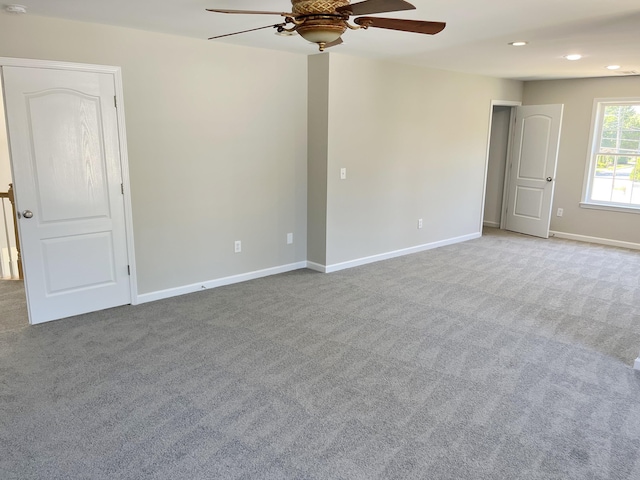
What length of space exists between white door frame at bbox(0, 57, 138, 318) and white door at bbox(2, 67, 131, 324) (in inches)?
1.3

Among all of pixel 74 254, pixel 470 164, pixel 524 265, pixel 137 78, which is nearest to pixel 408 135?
pixel 470 164

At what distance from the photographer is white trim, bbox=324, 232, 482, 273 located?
538cm

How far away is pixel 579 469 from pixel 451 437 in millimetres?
589

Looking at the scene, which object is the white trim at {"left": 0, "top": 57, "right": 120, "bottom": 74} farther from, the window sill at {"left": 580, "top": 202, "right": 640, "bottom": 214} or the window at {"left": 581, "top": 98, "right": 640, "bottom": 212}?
the window sill at {"left": 580, "top": 202, "right": 640, "bottom": 214}

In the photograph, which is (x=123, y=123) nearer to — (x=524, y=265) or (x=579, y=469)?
(x=579, y=469)

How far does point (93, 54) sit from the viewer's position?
12.1 ft

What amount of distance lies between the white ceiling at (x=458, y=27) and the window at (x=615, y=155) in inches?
59.6

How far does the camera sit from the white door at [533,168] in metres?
7.05

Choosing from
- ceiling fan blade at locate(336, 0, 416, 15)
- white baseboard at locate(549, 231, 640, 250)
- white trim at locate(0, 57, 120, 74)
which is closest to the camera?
ceiling fan blade at locate(336, 0, 416, 15)

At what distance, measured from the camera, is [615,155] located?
679 cm

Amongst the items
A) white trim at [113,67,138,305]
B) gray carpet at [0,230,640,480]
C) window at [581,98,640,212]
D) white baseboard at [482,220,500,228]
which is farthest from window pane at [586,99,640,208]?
white trim at [113,67,138,305]

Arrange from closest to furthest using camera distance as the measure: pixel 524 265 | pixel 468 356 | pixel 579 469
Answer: pixel 579 469 → pixel 468 356 → pixel 524 265

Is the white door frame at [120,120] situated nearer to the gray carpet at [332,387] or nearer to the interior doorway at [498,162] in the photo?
the gray carpet at [332,387]

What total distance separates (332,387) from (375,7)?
6.97 ft
